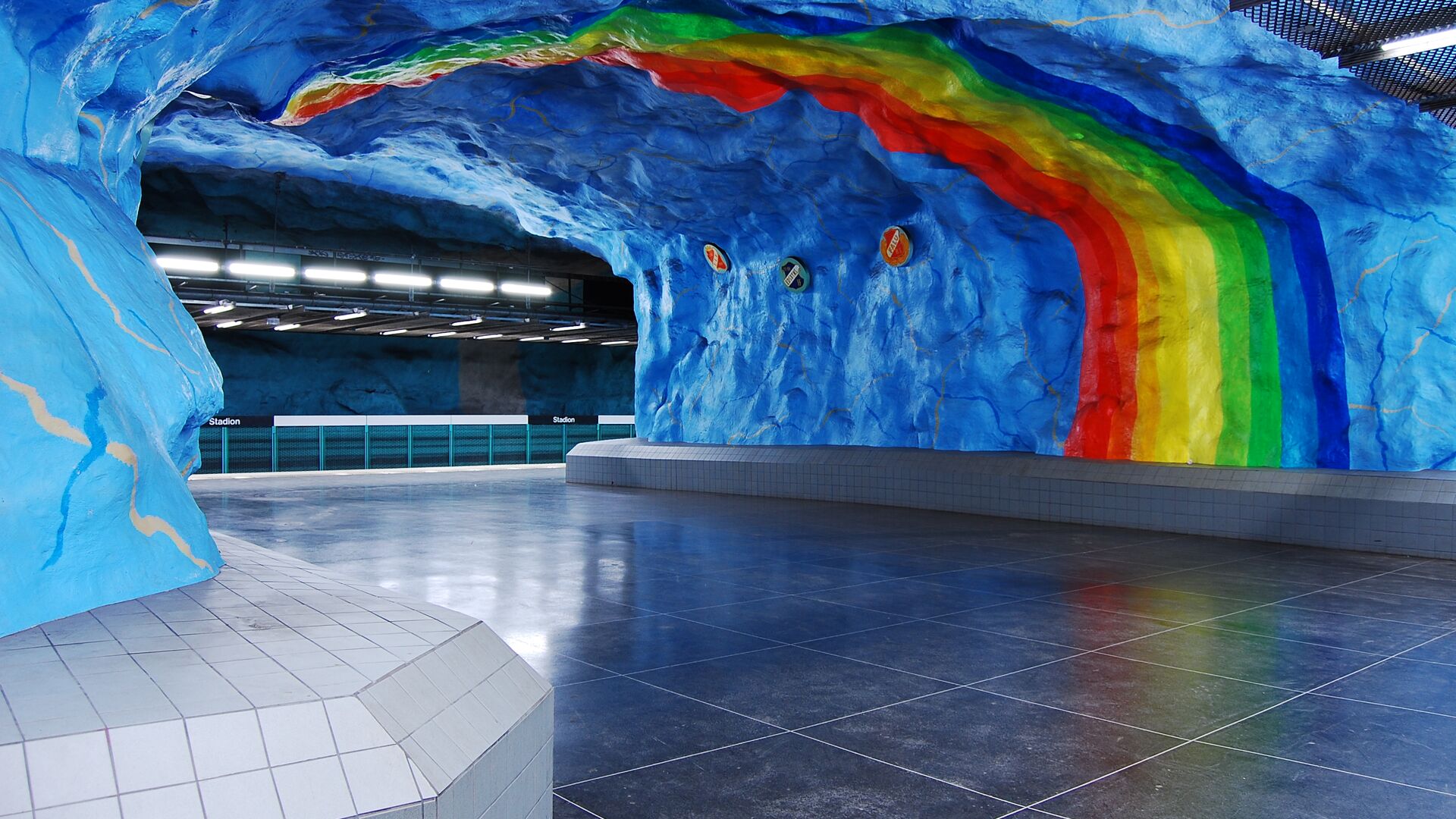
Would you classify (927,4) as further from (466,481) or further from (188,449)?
(466,481)

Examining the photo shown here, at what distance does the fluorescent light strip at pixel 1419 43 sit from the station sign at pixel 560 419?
1883 centimetres

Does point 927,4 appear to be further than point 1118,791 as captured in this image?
Yes

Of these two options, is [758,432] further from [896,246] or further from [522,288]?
[522,288]

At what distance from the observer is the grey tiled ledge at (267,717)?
1.86 meters

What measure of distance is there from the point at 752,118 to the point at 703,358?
551cm

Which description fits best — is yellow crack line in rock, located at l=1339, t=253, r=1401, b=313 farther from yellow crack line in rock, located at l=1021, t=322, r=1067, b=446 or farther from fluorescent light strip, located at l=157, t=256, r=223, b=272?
fluorescent light strip, located at l=157, t=256, r=223, b=272

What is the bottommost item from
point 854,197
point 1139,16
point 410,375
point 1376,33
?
point 410,375

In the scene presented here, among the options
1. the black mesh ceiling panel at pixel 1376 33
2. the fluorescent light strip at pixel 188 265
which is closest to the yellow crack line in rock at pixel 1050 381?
the black mesh ceiling panel at pixel 1376 33

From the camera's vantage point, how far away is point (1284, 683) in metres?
4.49

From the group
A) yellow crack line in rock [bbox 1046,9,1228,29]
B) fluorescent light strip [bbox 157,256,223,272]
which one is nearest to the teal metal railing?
fluorescent light strip [bbox 157,256,223,272]

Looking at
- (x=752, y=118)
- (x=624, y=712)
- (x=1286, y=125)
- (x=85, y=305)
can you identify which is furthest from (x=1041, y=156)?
(x=85, y=305)

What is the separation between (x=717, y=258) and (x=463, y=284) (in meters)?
5.86

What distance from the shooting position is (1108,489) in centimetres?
1041

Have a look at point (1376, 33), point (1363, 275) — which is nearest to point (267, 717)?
point (1376, 33)
